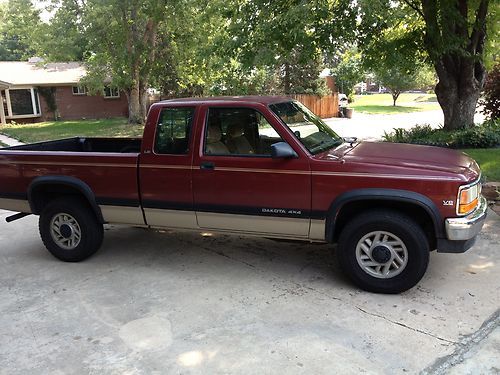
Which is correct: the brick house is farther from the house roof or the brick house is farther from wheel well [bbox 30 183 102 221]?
wheel well [bbox 30 183 102 221]

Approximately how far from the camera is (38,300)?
183 inches

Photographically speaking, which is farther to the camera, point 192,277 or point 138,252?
point 138,252

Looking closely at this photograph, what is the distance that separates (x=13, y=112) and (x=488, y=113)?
95.4ft

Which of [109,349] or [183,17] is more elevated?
[183,17]

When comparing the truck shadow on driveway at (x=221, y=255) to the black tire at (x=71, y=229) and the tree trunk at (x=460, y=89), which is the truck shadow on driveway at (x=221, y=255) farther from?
the tree trunk at (x=460, y=89)

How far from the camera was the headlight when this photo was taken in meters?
4.15

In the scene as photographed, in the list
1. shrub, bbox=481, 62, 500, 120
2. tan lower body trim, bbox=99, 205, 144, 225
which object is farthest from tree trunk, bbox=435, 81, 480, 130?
tan lower body trim, bbox=99, 205, 144, 225

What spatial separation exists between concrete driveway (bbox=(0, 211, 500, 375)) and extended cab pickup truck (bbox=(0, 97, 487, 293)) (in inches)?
16.4

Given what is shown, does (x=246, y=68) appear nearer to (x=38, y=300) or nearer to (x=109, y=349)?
(x=38, y=300)

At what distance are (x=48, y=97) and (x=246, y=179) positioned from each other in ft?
106

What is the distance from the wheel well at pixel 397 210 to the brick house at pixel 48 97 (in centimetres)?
2897

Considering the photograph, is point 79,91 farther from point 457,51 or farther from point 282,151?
point 282,151

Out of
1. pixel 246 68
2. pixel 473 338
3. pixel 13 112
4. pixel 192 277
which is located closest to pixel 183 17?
pixel 246 68

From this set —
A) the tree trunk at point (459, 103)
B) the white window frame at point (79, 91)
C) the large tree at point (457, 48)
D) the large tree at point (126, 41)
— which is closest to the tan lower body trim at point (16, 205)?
the large tree at point (457, 48)
